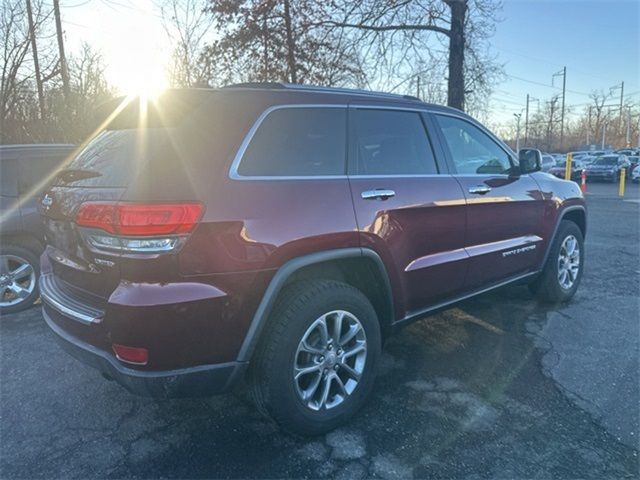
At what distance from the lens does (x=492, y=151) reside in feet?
13.4

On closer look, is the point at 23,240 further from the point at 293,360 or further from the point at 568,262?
the point at 568,262

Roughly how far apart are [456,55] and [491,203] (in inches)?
351

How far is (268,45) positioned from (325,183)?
1057 centimetres

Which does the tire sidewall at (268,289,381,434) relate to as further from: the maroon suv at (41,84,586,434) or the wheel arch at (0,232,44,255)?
the wheel arch at (0,232,44,255)

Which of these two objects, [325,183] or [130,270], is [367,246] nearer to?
[325,183]

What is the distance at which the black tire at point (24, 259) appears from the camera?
471 cm

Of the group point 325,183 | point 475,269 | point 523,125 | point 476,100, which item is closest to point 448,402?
point 475,269

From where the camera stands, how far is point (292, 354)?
2.48 metres

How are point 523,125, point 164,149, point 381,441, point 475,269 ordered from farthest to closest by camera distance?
1. point 523,125
2. point 475,269
3. point 381,441
4. point 164,149

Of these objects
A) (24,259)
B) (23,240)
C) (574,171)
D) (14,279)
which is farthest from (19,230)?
(574,171)

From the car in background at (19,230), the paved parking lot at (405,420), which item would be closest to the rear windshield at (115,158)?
the paved parking lot at (405,420)

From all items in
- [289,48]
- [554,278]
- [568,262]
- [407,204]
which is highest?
[289,48]

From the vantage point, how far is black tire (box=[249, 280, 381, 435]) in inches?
96.3

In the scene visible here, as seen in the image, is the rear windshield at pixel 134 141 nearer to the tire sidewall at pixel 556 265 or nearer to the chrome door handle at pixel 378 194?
the chrome door handle at pixel 378 194
